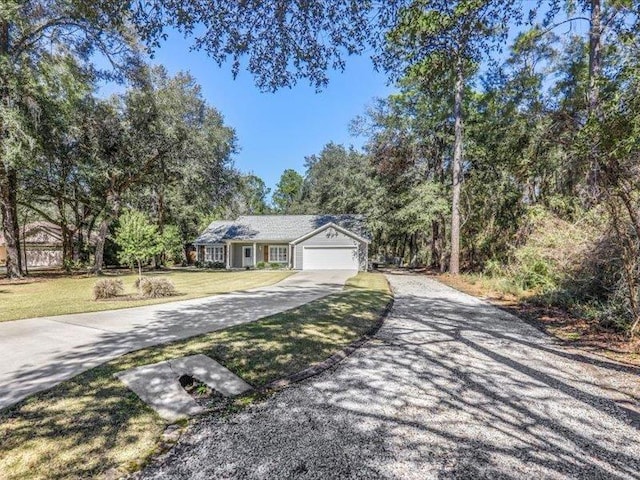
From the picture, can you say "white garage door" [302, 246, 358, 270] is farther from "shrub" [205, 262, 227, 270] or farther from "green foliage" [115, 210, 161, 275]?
"green foliage" [115, 210, 161, 275]

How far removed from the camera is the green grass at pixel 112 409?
2.51 meters

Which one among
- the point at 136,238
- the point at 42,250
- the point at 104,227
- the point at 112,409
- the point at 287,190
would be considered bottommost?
the point at 112,409

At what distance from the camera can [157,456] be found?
104 inches

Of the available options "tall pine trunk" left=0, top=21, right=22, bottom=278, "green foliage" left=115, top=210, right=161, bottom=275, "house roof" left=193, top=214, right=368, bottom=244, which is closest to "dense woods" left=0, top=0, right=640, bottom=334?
"tall pine trunk" left=0, top=21, right=22, bottom=278

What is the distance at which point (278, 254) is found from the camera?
26.5 metres

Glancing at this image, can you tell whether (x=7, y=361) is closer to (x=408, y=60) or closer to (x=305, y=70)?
(x=305, y=70)

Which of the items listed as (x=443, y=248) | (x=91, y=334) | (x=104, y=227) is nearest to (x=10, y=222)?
(x=104, y=227)

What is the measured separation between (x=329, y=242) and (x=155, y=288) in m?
14.5

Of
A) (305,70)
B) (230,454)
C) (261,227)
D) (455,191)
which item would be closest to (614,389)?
(230,454)

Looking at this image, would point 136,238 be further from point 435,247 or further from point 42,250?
point 42,250

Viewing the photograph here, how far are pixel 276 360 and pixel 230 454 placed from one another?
1.97 meters

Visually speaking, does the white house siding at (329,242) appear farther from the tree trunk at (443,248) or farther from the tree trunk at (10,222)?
the tree trunk at (10,222)

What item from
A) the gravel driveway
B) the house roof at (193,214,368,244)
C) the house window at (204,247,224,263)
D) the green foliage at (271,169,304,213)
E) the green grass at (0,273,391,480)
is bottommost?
the gravel driveway

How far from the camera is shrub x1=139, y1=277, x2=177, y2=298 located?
408 inches
